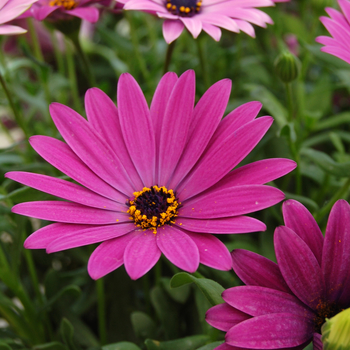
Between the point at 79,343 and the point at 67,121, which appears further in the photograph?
the point at 79,343

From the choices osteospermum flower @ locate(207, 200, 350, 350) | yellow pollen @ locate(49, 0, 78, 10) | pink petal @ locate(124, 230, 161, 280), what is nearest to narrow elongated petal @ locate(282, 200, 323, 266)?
osteospermum flower @ locate(207, 200, 350, 350)

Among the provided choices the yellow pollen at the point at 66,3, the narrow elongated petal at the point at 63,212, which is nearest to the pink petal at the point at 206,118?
the narrow elongated petal at the point at 63,212

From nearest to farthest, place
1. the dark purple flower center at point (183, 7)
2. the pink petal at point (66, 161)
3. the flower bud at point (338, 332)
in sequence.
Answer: the flower bud at point (338, 332)
the pink petal at point (66, 161)
the dark purple flower center at point (183, 7)

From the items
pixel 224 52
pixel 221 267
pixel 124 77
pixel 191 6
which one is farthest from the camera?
pixel 224 52

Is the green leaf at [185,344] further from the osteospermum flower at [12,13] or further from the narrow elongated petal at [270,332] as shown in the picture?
the osteospermum flower at [12,13]

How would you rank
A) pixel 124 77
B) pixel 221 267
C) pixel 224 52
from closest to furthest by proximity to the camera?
1. pixel 221 267
2. pixel 124 77
3. pixel 224 52

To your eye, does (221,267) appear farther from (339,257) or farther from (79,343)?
(79,343)

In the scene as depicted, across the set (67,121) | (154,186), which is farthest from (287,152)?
(67,121)
